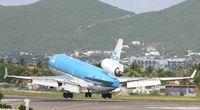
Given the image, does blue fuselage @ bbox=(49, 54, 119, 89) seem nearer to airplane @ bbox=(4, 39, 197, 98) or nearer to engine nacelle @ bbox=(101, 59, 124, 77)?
airplane @ bbox=(4, 39, 197, 98)

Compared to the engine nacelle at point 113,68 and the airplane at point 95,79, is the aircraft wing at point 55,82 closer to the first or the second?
the airplane at point 95,79

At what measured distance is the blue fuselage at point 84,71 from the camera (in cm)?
9612

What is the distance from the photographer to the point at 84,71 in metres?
102

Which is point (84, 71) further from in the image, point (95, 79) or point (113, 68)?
point (113, 68)

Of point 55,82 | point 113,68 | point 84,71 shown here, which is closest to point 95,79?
point 113,68

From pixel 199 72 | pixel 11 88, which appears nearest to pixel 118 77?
pixel 11 88

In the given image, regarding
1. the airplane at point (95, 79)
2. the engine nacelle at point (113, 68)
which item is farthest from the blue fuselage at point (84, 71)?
the engine nacelle at point (113, 68)

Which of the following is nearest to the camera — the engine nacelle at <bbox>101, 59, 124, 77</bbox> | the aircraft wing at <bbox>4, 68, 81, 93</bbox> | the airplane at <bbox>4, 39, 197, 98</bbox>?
the airplane at <bbox>4, 39, 197, 98</bbox>

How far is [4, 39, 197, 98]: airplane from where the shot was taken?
95.6m

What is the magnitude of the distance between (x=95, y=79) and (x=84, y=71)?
441 cm

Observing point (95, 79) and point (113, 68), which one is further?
point (95, 79)

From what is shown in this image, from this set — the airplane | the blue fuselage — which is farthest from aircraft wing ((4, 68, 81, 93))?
the blue fuselage

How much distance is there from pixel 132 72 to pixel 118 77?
79106mm

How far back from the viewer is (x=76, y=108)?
76.1 m
